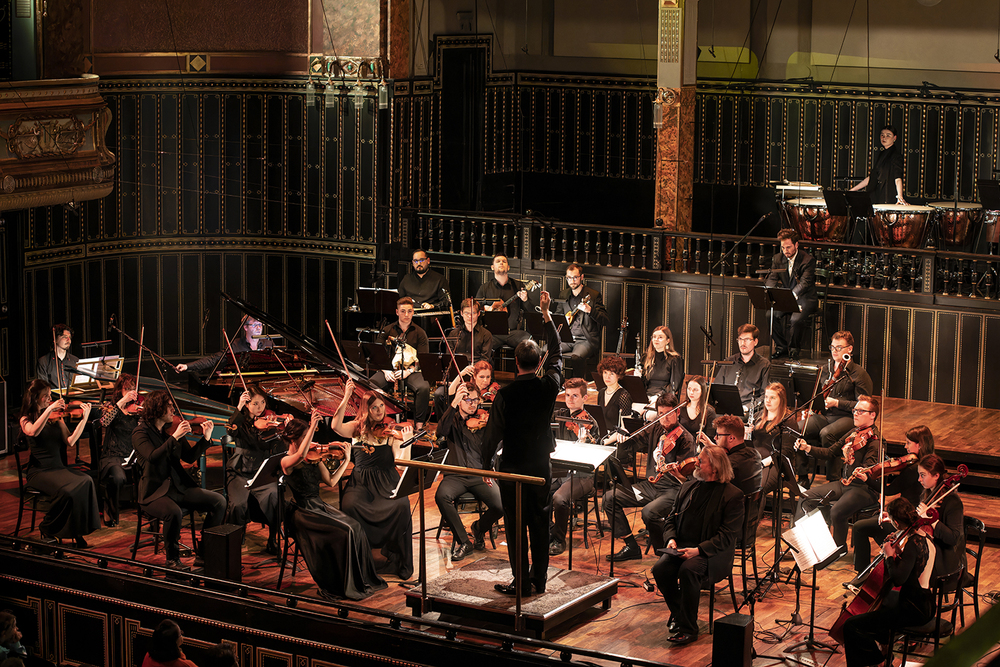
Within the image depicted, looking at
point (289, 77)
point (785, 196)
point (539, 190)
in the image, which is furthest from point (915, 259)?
point (289, 77)

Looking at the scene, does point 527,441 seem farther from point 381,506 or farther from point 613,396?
point 613,396

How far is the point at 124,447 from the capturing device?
8.53 metres

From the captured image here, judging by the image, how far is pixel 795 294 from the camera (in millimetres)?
10734

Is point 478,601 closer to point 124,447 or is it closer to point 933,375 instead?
point 124,447

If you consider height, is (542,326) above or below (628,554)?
above

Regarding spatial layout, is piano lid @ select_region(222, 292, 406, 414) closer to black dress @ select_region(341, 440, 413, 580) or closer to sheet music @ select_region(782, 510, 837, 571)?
black dress @ select_region(341, 440, 413, 580)

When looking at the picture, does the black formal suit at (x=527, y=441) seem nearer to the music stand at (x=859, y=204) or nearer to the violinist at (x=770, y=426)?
the violinist at (x=770, y=426)

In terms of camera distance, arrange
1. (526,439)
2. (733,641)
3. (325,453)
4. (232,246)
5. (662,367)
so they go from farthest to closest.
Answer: (232,246) → (662,367) → (325,453) → (526,439) → (733,641)

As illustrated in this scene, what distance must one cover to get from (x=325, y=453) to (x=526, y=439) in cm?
156

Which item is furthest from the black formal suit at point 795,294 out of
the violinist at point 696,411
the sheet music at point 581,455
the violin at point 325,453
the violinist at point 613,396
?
the violin at point 325,453

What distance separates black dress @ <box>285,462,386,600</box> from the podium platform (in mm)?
429

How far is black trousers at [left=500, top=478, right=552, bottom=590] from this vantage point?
6238 millimetres

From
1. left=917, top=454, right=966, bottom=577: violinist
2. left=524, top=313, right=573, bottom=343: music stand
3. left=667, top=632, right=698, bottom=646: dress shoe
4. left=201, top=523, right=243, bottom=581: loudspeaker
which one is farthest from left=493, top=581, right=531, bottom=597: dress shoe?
left=524, top=313, right=573, bottom=343: music stand

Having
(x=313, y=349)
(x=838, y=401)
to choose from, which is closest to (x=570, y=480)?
(x=838, y=401)
